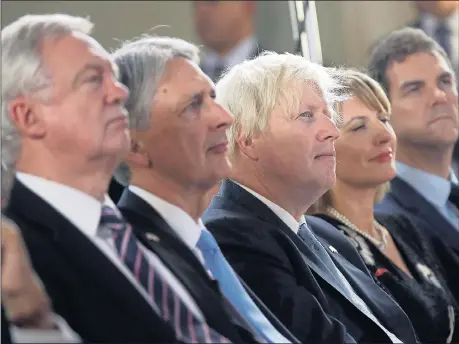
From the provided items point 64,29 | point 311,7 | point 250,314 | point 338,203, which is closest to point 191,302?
point 250,314

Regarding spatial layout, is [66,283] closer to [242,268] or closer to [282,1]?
[242,268]

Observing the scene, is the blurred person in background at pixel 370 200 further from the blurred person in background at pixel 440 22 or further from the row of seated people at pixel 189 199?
the blurred person in background at pixel 440 22

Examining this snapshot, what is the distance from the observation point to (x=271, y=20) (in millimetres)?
3822

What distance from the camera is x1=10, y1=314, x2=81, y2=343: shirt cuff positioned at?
1435mm

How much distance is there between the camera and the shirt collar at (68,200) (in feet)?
4.90

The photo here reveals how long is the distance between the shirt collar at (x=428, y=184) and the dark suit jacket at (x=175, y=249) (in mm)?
1646

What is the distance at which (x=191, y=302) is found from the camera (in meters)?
1.61

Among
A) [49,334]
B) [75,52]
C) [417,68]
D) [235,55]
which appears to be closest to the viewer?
[49,334]

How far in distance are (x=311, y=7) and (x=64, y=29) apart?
251 centimetres

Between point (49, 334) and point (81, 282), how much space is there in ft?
0.29

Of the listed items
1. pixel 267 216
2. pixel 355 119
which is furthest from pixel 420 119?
pixel 267 216

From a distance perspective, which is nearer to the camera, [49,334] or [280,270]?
[49,334]

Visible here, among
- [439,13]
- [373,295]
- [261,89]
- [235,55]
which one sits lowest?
[373,295]

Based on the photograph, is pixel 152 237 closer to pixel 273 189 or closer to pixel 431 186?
pixel 273 189
